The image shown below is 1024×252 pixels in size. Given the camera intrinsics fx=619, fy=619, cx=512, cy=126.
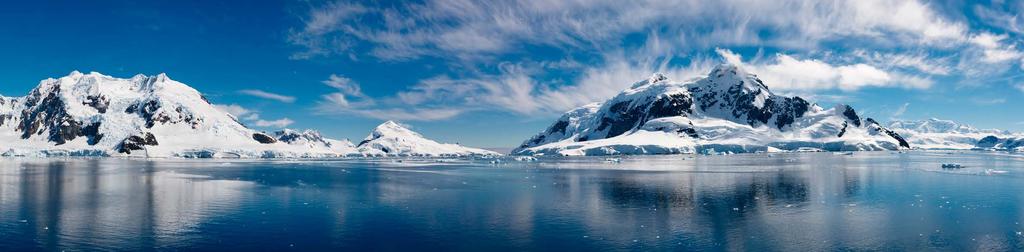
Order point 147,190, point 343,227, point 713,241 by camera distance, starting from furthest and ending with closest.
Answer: point 147,190 < point 343,227 < point 713,241

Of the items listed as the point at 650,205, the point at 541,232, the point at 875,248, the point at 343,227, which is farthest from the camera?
the point at 650,205

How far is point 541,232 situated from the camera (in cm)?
3097

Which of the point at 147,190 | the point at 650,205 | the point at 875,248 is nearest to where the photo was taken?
the point at 875,248

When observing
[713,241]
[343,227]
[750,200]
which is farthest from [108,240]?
[750,200]

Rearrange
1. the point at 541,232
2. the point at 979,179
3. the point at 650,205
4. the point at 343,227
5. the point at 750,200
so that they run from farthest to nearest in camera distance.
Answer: the point at 979,179, the point at 750,200, the point at 650,205, the point at 343,227, the point at 541,232

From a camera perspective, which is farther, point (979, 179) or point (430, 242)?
point (979, 179)

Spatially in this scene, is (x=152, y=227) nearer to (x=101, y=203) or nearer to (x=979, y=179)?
(x=101, y=203)

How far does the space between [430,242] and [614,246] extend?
27.1 feet

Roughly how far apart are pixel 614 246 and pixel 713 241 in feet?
15.8

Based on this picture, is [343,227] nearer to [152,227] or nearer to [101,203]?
[152,227]

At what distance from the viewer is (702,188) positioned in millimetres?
56125

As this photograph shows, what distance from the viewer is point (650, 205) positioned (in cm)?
4216

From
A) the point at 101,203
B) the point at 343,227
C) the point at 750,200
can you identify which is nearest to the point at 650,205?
the point at 750,200

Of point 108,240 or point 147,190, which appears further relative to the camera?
point 147,190
